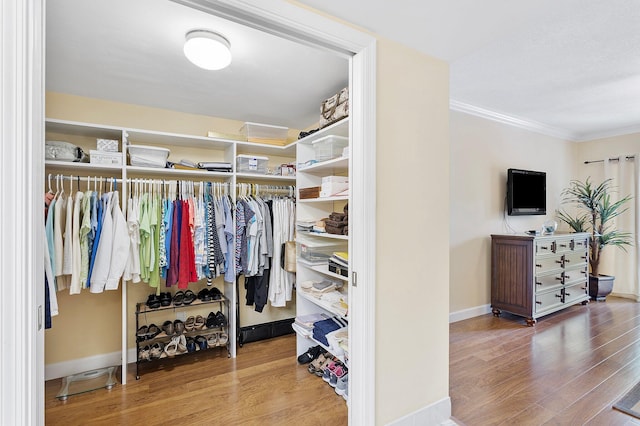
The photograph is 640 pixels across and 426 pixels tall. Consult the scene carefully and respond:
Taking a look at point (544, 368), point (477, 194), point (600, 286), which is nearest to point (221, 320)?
point (544, 368)

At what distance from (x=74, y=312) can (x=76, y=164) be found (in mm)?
1257

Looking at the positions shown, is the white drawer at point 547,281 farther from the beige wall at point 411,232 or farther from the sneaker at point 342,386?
the sneaker at point 342,386

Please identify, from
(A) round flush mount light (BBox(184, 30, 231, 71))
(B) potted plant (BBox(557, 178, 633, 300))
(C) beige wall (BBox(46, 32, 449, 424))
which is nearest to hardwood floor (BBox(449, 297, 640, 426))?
(C) beige wall (BBox(46, 32, 449, 424))

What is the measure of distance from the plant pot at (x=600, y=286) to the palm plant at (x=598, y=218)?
10 cm

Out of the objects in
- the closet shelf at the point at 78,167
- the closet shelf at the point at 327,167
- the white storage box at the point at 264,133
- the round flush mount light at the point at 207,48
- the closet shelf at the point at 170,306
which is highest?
→ the round flush mount light at the point at 207,48

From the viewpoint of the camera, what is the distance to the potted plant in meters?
4.21

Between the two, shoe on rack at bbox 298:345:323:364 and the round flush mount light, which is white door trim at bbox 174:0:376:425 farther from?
shoe on rack at bbox 298:345:323:364

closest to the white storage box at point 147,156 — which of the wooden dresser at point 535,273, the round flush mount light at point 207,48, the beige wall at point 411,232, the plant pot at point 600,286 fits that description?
the round flush mount light at point 207,48

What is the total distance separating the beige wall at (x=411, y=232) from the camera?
5.09 ft

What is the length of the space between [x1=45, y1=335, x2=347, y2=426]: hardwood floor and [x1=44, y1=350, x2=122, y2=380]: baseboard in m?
0.07

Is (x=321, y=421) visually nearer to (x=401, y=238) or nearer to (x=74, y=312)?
(x=401, y=238)

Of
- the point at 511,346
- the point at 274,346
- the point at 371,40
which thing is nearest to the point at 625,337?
the point at 511,346

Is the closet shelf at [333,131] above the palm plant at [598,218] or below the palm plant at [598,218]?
above

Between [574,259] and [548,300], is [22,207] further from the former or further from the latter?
[574,259]
